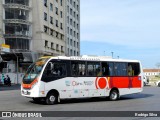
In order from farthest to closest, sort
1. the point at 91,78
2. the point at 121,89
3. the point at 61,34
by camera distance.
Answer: the point at 61,34
the point at 121,89
the point at 91,78

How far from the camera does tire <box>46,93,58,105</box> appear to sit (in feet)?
52.9

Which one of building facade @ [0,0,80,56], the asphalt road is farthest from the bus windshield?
building facade @ [0,0,80,56]

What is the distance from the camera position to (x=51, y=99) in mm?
16266

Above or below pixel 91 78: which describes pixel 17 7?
above

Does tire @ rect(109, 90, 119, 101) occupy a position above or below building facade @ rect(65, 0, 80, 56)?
below

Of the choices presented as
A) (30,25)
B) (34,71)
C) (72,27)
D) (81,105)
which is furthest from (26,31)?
(81,105)

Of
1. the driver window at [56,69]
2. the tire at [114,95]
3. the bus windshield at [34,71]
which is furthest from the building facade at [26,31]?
the bus windshield at [34,71]

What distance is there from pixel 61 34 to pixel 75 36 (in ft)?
43.4

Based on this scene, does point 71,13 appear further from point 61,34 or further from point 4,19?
point 4,19

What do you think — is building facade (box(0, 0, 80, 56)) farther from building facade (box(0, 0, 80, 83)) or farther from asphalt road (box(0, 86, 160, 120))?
asphalt road (box(0, 86, 160, 120))

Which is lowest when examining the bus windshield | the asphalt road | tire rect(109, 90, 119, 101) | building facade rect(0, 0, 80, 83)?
the asphalt road

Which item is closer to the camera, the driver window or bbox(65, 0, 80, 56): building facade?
the driver window

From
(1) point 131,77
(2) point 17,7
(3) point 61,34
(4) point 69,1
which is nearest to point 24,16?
(2) point 17,7

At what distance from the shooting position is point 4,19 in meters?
58.1
